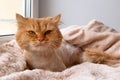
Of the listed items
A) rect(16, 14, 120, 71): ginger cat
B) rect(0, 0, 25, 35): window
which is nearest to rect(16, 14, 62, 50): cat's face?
rect(16, 14, 120, 71): ginger cat

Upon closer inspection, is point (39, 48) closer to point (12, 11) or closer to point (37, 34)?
point (37, 34)

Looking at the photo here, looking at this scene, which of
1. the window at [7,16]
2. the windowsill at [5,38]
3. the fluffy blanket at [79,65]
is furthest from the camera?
the window at [7,16]

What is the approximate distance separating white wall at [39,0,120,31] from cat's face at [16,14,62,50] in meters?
0.74

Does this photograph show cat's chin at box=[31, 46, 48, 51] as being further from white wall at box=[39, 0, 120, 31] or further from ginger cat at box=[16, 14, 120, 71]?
white wall at box=[39, 0, 120, 31]

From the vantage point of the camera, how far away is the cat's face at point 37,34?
790mm

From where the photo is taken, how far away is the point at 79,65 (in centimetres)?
93

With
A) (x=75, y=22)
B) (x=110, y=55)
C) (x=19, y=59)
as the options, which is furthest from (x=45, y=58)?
(x=75, y=22)

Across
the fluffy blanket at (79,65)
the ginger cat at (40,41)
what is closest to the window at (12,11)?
the fluffy blanket at (79,65)

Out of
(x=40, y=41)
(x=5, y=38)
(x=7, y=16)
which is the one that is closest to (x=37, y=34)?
(x=40, y=41)

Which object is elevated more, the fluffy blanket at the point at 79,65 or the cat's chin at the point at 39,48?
the cat's chin at the point at 39,48

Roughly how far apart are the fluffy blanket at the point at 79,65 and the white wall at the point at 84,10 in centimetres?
32

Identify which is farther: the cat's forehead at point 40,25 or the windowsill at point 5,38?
the windowsill at point 5,38

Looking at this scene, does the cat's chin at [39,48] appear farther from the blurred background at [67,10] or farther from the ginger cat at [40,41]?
the blurred background at [67,10]

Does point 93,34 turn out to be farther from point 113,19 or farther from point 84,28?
point 113,19
